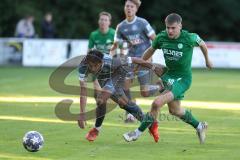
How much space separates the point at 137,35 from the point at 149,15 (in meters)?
25.4

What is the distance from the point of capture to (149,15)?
40.1m

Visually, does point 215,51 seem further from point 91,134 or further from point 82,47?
point 91,134

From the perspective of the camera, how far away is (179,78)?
1180 cm

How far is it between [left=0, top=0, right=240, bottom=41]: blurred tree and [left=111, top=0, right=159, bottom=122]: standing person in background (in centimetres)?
2423

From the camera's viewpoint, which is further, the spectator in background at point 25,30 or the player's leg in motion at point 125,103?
the spectator in background at point 25,30

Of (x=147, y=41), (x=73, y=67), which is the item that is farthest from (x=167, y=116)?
(x=73, y=67)

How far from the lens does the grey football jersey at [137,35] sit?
48.4 ft

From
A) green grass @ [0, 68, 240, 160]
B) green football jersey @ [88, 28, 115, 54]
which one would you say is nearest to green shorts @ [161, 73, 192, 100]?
green grass @ [0, 68, 240, 160]

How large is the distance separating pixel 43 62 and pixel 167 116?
54.1 feet

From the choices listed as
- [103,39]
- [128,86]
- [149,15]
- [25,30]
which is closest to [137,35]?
[128,86]

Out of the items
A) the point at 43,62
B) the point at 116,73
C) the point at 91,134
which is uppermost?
the point at 116,73

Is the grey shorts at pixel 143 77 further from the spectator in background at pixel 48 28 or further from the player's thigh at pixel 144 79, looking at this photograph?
the spectator in background at pixel 48 28

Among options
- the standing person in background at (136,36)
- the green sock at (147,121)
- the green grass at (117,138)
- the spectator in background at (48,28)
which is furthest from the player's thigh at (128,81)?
the spectator in background at (48,28)

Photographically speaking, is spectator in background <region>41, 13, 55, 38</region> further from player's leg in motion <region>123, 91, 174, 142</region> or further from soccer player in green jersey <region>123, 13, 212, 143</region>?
player's leg in motion <region>123, 91, 174, 142</region>
